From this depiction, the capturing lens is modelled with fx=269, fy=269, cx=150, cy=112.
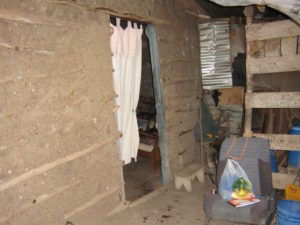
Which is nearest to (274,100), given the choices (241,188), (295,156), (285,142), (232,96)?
(285,142)

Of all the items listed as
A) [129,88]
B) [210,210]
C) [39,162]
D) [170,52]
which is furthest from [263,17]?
[39,162]

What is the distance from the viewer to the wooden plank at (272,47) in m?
3.85

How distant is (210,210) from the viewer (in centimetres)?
302

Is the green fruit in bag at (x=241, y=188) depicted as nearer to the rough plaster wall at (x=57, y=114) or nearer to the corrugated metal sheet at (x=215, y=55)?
the rough plaster wall at (x=57, y=114)

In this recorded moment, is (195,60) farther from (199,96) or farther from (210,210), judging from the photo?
(210,210)

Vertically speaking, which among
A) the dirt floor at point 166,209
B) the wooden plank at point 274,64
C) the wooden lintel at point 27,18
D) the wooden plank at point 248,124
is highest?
the wooden lintel at point 27,18

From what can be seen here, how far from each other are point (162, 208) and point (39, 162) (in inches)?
79.8

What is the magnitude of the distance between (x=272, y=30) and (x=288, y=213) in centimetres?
243

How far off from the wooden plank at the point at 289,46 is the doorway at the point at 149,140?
75.5 inches

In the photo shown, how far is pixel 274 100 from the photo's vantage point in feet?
12.6

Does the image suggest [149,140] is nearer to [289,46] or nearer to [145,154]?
[145,154]

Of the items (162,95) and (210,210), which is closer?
(210,210)

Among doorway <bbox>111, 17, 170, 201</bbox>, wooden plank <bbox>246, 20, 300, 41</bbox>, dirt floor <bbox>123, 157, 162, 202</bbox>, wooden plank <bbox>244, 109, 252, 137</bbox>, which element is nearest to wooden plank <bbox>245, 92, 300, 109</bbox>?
wooden plank <bbox>244, 109, 252, 137</bbox>

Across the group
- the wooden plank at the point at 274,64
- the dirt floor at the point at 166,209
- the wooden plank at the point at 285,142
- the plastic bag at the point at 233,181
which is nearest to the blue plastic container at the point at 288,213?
the plastic bag at the point at 233,181
